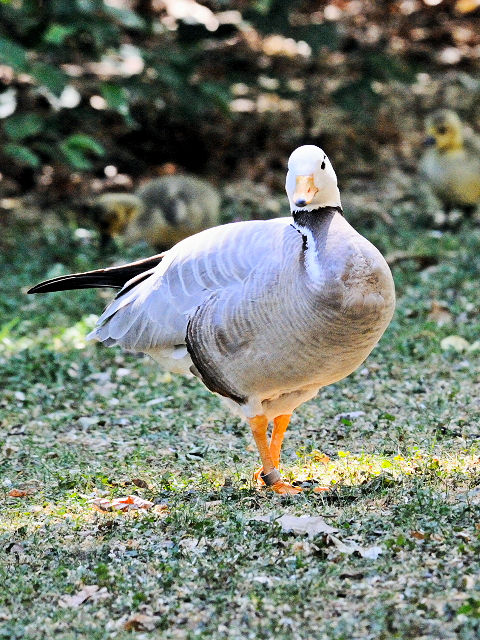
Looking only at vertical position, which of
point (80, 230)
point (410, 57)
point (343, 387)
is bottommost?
point (343, 387)

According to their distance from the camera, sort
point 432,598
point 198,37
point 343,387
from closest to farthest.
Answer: point 432,598 → point 343,387 → point 198,37

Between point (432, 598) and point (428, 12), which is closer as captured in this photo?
point (432, 598)

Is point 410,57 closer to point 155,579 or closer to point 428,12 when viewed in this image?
point 428,12

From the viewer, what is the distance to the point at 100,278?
198 inches

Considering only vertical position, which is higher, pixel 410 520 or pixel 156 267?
pixel 156 267

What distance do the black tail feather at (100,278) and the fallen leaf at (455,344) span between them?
7.52 ft

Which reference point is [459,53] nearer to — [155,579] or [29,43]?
[29,43]

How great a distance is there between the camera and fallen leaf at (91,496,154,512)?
4.21 m

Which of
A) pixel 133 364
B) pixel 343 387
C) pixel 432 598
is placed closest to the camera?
pixel 432 598

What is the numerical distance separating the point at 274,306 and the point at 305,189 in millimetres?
499

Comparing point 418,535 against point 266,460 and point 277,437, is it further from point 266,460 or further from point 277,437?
point 277,437

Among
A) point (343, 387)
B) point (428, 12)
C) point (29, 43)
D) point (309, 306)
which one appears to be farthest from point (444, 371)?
point (428, 12)

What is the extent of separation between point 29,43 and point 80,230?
169 centimetres

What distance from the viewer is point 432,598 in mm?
3168
